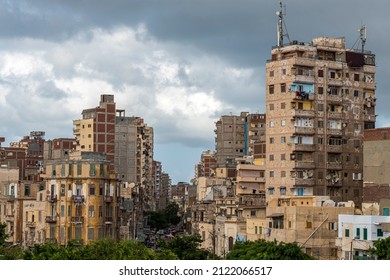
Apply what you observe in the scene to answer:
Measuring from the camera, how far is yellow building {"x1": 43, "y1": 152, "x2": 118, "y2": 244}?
90375 mm

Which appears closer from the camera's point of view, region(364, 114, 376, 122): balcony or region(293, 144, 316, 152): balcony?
region(293, 144, 316, 152): balcony

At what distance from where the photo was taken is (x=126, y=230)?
111938 millimetres

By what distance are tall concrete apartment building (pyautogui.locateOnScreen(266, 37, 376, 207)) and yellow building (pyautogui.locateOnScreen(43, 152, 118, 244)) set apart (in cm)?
1729

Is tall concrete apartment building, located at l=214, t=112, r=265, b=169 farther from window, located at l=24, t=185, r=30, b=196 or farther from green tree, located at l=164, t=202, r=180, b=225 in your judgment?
window, located at l=24, t=185, r=30, b=196

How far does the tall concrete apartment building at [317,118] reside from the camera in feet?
269

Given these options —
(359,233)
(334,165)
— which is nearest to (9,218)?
(334,165)

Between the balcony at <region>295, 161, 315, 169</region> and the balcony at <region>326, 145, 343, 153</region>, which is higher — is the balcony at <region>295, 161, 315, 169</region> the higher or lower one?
the lower one

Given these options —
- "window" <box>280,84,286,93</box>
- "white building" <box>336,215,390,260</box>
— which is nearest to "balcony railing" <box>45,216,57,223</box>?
"window" <box>280,84,286,93</box>

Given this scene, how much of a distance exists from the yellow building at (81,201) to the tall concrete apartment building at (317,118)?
17.3m

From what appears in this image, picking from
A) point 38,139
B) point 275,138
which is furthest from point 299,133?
point 38,139

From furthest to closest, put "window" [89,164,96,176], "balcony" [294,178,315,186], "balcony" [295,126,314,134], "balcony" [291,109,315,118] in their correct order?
"window" [89,164,96,176], "balcony" [295,126,314,134], "balcony" [291,109,315,118], "balcony" [294,178,315,186]

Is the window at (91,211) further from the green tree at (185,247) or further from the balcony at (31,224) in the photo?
the balcony at (31,224)

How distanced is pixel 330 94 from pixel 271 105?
5.39 m
